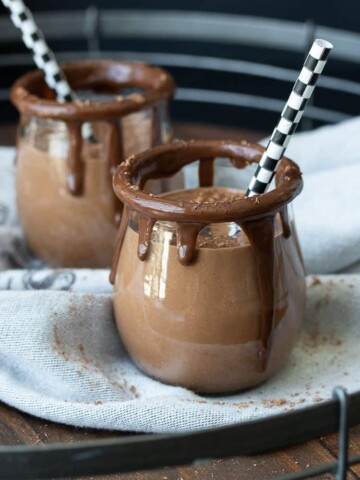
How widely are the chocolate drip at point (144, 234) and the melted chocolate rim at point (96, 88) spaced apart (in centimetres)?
21

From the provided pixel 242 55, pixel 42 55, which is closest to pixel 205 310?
pixel 42 55

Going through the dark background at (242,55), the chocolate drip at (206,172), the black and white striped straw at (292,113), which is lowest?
the dark background at (242,55)

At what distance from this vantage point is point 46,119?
2.67ft

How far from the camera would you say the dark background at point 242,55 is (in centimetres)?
207

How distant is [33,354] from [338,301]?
0.89 ft

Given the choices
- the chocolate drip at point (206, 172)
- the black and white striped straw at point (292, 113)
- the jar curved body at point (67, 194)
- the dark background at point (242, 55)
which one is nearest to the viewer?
the black and white striped straw at point (292, 113)

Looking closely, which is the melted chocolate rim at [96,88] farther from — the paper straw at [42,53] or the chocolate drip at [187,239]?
the chocolate drip at [187,239]

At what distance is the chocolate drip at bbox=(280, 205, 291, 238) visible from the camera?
2.03 ft

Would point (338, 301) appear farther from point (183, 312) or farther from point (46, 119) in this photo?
point (46, 119)

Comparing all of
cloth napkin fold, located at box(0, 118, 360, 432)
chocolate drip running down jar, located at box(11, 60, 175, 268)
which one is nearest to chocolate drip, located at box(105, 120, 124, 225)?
chocolate drip running down jar, located at box(11, 60, 175, 268)

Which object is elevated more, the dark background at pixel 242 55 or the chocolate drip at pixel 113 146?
the chocolate drip at pixel 113 146

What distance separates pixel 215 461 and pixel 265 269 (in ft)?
0.46

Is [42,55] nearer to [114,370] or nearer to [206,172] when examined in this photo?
[206,172]

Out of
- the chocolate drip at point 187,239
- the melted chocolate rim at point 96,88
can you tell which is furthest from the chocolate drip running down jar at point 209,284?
the melted chocolate rim at point 96,88
